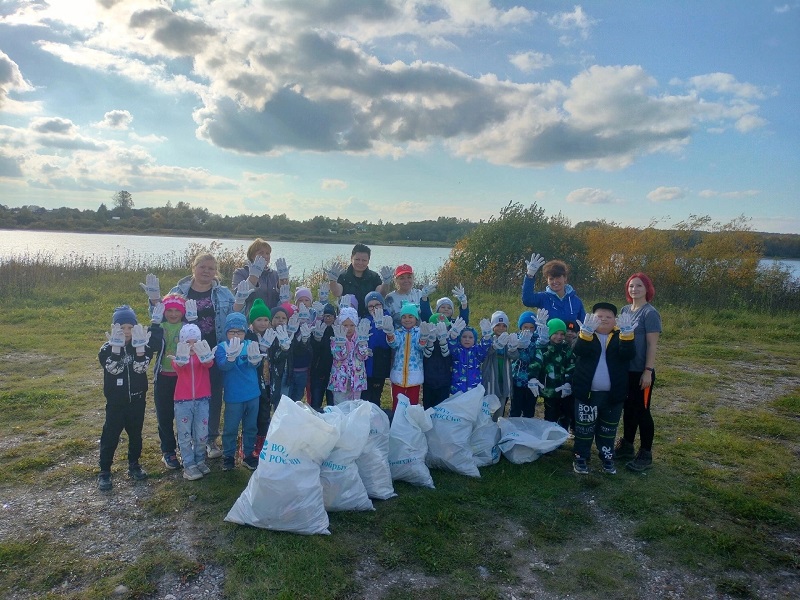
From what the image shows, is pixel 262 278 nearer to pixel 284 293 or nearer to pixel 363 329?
pixel 284 293

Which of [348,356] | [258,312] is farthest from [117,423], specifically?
[348,356]

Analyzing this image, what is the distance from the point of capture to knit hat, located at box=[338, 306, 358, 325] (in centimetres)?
458

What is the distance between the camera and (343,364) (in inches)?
181

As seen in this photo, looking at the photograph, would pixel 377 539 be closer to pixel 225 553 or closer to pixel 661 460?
pixel 225 553

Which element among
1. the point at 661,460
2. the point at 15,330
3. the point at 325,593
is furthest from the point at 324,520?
the point at 15,330

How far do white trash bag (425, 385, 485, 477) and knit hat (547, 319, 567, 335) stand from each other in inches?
38.3

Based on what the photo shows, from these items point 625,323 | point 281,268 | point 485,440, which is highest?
point 281,268

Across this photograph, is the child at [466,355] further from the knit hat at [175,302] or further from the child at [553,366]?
the knit hat at [175,302]

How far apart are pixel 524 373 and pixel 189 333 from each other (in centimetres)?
301

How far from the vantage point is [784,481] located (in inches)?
171

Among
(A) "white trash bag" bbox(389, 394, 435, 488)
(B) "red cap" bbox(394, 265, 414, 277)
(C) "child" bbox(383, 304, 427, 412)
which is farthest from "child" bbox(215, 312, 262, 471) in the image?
(B) "red cap" bbox(394, 265, 414, 277)

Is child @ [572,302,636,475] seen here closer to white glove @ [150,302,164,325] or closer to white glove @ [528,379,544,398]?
white glove @ [528,379,544,398]

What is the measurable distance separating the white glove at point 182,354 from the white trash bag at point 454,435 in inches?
Result: 76.8

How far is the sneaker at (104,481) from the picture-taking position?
3867 mm
